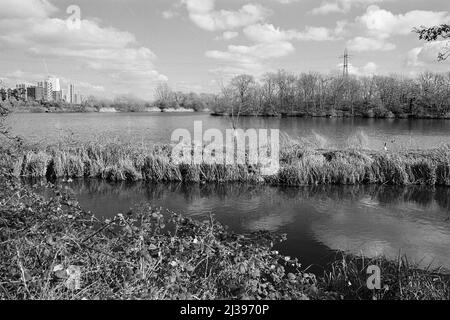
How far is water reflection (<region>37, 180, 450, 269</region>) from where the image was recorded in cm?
927

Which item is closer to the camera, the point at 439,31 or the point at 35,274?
the point at 35,274

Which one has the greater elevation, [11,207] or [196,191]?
[11,207]

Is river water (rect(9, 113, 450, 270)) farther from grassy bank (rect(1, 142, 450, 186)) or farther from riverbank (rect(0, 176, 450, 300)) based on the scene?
riverbank (rect(0, 176, 450, 300))

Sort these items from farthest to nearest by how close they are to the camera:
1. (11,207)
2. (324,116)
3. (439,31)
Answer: (324,116) → (439,31) → (11,207)

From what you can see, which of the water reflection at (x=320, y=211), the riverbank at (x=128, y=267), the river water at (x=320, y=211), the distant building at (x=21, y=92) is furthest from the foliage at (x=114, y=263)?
the water reflection at (x=320, y=211)

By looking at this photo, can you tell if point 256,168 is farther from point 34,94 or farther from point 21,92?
point 21,92

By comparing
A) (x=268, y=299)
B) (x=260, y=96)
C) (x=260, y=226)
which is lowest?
(x=260, y=226)

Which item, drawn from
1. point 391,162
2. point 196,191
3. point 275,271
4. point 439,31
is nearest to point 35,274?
point 275,271

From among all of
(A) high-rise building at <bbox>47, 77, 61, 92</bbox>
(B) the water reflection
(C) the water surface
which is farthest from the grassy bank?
(A) high-rise building at <bbox>47, 77, 61, 92</bbox>

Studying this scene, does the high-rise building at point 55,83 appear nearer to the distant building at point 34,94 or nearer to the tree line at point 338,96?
the distant building at point 34,94

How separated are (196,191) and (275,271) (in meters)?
10.0

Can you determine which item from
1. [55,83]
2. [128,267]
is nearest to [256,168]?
[55,83]

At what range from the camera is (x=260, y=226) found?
35.9 ft

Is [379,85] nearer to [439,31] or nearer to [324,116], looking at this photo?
[324,116]
